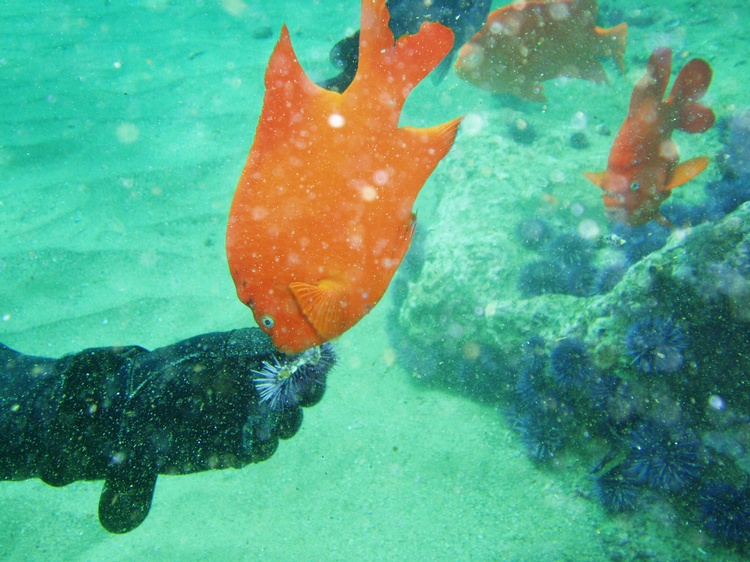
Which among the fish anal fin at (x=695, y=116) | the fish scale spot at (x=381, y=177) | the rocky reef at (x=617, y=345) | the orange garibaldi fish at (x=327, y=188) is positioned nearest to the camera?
the orange garibaldi fish at (x=327, y=188)

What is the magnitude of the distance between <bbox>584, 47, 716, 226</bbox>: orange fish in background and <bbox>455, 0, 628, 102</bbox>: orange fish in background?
151 centimetres

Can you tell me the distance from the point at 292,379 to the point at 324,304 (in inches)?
15.8

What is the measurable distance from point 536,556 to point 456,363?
1703 millimetres

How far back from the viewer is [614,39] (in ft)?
15.2

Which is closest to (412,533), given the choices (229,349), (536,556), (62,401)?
(536,556)

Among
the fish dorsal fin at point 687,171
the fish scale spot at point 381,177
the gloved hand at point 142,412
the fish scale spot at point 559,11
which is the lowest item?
the gloved hand at point 142,412

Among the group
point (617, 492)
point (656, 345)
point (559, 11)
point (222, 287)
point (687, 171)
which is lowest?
point (222, 287)

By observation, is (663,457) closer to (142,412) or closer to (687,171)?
(687,171)

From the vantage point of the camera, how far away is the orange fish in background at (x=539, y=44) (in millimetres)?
4406

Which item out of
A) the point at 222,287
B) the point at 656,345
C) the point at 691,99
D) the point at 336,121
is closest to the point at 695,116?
the point at 691,99

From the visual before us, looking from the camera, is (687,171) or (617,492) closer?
(617,492)

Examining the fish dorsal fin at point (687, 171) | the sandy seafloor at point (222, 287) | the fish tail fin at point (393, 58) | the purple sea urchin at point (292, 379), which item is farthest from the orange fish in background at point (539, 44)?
the purple sea urchin at point (292, 379)

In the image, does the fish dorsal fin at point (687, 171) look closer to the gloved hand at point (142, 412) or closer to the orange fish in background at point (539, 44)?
the orange fish in background at point (539, 44)

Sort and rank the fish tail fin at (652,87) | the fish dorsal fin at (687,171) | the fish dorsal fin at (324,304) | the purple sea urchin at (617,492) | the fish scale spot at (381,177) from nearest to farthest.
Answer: the fish dorsal fin at (324,304)
the fish scale spot at (381,177)
the purple sea urchin at (617,492)
the fish dorsal fin at (687,171)
the fish tail fin at (652,87)
